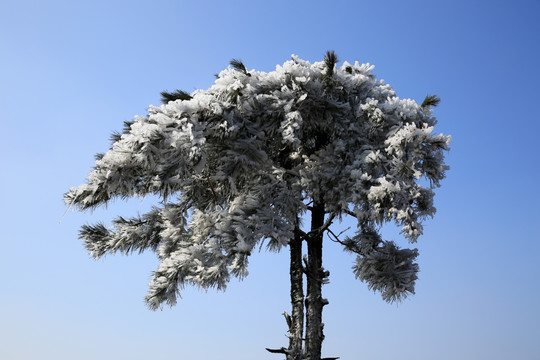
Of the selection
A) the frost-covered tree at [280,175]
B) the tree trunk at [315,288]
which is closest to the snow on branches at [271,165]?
the frost-covered tree at [280,175]

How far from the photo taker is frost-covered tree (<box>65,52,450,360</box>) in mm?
8906

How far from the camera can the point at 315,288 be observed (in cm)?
1105

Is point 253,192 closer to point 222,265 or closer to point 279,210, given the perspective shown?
point 279,210

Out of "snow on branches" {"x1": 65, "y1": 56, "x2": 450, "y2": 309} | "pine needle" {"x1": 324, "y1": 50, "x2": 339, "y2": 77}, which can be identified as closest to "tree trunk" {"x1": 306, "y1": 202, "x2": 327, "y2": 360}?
"snow on branches" {"x1": 65, "y1": 56, "x2": 450, "y2": 309}

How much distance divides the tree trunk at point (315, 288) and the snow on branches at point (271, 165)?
0.69m

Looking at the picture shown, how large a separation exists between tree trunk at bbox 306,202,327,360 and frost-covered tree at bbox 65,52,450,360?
0.02m

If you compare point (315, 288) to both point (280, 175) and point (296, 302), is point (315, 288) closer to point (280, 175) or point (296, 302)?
point (296, 302)

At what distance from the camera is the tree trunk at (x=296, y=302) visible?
→ 35.0 feet

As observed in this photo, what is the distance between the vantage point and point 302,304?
10.9 meters

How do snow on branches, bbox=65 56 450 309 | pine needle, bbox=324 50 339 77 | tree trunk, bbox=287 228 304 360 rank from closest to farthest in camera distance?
1. snow on branches, bbox=65 56 450 309
2. pine needle, bbox=324 50 339 77
3. tree trunk, bbox=287 228 304 360

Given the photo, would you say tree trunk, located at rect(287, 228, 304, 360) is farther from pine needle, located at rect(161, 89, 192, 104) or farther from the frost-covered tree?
pine needle, located at rect(161, 89, 192, 104)

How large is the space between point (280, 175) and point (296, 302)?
2.65 meters

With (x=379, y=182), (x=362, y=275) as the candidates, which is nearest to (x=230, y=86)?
(x=379, y=182)

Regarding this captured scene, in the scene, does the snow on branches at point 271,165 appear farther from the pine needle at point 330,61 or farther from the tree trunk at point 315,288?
the tree trunk at point 315,288
